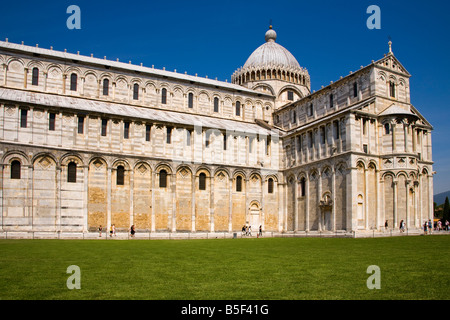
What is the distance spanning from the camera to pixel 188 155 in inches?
1927

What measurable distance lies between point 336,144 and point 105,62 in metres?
28.3

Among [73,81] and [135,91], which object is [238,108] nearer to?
[135,91]

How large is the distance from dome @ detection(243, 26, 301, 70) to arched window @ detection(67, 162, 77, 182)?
32258mm

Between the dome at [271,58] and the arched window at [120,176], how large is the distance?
2864 cm

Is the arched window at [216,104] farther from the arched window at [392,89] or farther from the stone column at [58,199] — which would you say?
the stone column at [58,199]

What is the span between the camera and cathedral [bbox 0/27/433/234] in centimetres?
4225

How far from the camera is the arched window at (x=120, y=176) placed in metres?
45.3

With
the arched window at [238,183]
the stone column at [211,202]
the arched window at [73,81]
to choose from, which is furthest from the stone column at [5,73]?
the arched window at [238,183]

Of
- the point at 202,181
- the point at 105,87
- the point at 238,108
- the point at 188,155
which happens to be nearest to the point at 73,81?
the point at 105,87

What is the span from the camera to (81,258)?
60.1ft
